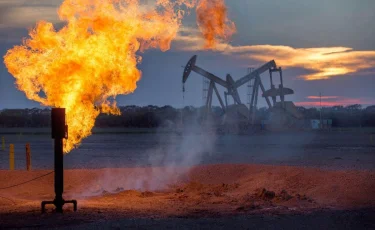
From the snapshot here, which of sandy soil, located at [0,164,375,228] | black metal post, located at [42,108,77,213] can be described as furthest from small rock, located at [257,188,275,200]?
black metal post, located at [42,108,77,213]

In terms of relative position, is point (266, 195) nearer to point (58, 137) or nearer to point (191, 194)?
point (191, 194)

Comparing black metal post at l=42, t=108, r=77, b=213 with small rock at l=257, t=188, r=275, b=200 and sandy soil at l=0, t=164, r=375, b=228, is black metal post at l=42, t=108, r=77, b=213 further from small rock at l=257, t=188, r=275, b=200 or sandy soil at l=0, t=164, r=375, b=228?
small rock at l=257, t=188, r=275, b=200

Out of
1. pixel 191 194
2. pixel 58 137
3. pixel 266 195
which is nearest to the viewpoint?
pixel 58 137

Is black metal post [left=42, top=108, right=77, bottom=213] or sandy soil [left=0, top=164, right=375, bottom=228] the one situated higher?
black metal post [left=42, top=108, right=77, bottom=213]

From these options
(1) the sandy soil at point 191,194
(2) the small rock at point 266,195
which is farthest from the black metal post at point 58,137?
(2) the small rock at point 266,195

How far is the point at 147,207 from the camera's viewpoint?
518 inches

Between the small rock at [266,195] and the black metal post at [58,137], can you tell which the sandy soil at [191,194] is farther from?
the black metal post at [58,137]

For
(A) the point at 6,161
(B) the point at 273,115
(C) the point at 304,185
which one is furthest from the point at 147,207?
(B) the point at 273,115

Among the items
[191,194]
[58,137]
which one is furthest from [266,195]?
[58,137]

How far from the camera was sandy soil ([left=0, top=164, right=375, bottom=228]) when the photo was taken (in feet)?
38.7

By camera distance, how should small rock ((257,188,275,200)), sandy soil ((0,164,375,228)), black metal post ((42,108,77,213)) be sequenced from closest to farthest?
1. sandy soil ((0,164,375,228))
2. black metal post ((42,108,77,213))
3. small rock ((257,188,275,200))

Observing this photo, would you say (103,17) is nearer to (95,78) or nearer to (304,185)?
(95,78)

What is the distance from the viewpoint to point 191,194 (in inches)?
635

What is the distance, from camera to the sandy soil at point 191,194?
11.8 metres
